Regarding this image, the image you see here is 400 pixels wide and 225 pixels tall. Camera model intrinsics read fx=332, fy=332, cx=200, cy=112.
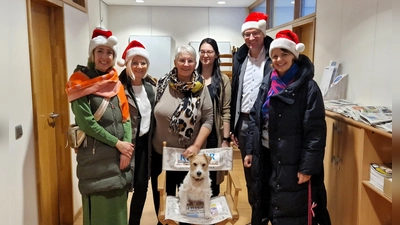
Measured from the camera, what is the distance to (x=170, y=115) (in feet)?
6.84

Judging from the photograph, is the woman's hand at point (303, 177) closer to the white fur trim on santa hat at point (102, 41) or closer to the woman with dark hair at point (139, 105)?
the woman with dark hair at point (139, 105)

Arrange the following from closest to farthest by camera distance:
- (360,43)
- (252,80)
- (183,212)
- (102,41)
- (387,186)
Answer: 1. (387,186)
2. (102,41)
3. (183,212)
4. (252,80)
5. (360,43)

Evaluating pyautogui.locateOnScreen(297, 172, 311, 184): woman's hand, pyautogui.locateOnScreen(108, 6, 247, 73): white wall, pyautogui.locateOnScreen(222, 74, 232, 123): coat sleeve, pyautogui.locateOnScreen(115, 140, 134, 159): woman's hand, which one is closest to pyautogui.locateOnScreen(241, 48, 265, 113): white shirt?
pyautogui.locateOnScreen(222, 74, 232, 123): coat sleeve

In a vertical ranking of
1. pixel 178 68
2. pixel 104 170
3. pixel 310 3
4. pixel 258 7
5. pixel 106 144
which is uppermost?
pixel 258 7

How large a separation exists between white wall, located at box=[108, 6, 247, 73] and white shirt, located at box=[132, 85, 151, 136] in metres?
4.40

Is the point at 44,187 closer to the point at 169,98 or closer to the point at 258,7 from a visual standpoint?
the point at 169,98

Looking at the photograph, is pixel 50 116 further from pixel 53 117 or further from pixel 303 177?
pixel 303 177

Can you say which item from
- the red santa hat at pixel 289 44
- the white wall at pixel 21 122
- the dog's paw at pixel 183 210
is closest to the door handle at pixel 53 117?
the white wall at pixel 21 122

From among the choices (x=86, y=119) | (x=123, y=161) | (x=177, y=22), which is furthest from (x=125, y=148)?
(x=177, y=22)

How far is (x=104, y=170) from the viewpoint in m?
1.90

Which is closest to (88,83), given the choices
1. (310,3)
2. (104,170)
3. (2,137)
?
(104,170)

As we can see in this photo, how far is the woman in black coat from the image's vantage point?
5.98ft

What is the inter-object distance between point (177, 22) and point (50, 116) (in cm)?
428

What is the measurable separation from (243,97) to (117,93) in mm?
884
